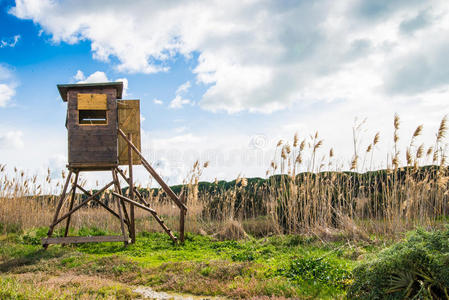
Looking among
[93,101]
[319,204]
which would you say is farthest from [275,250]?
[93,101]

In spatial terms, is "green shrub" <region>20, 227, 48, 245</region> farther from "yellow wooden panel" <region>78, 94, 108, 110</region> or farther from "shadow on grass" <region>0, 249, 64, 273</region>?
"yellow wooden panel" <region>78, 94, 108, 110</region>

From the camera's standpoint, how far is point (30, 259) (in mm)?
7848

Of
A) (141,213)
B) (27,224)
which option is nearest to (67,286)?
(27,224)

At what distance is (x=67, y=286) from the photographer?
5152 mm

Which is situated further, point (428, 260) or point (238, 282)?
point (238, 282)

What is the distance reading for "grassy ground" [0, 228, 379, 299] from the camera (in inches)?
180

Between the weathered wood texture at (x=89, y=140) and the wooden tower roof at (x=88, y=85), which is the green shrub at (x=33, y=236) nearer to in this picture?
the weathered wood texture at (x=89, y=140)

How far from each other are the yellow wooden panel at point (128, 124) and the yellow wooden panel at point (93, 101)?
46 centimetres

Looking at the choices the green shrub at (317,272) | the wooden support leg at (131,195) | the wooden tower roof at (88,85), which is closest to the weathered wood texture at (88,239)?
the wooden support leg at (131,195)

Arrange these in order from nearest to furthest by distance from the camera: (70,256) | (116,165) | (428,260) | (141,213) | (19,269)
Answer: (428,260) < (19,269) < (70,256) < (116,165) < (141,213)

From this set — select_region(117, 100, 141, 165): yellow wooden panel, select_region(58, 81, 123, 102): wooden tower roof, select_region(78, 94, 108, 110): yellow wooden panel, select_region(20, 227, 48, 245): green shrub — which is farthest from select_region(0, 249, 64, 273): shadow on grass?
select_region(58, 81, 123, 102): wooden tower roof

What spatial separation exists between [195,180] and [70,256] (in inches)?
175

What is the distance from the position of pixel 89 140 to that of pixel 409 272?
7.88 meters

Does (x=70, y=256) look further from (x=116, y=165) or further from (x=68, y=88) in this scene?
(x=68, y=88)
